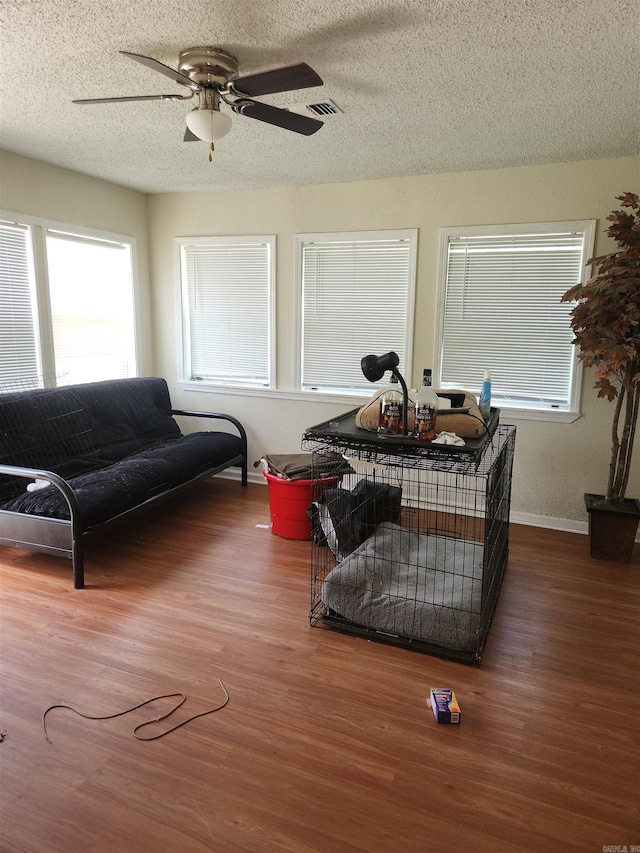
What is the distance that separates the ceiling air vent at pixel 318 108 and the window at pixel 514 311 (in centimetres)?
146

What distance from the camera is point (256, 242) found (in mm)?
4492

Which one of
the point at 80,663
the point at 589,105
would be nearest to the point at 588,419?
the point at 589,105

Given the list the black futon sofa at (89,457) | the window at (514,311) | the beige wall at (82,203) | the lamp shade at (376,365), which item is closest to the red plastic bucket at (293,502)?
the black futon sofa at (89,457)

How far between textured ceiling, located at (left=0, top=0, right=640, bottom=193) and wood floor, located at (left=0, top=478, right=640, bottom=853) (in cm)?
247

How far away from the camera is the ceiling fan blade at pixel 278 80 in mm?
1879

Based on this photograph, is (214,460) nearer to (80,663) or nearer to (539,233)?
(80,663)

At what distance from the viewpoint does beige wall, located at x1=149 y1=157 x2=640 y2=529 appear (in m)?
3.59

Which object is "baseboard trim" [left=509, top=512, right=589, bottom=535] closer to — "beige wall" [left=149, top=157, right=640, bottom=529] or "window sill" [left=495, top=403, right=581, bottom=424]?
"beige wall" [left=149, top=157, right=640, bottom=529]

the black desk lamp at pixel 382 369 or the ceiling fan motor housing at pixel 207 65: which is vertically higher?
the ceiling fan motor housing at pixel 207 65

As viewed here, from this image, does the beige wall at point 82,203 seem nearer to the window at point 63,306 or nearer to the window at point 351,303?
the window at point 63,306

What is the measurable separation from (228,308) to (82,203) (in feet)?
4.46

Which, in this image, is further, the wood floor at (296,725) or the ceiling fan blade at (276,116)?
the ceiling fan blade at (276,116)

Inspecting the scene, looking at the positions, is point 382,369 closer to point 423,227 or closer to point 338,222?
point 423,227

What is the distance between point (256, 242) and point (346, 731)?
146 inches
